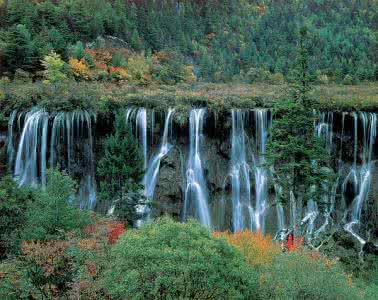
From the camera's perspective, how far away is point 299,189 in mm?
26891

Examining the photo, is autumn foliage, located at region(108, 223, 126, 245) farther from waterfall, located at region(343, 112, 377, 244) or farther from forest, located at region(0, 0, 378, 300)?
waterfall, located at region(343, 112, 377, 244)

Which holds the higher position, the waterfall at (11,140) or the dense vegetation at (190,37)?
the dense vegetation at (190,37)

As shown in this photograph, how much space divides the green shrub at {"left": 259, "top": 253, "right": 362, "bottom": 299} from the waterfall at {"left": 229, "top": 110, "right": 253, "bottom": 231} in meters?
18.0

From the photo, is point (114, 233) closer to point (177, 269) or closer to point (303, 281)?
point (177, 269)

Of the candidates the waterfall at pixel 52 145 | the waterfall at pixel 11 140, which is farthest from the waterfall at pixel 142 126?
the waterfall at pixel 11 140

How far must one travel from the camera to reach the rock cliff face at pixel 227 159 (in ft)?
115

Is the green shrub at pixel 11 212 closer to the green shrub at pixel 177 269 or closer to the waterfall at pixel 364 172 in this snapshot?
the green shrub at pixel 177 269

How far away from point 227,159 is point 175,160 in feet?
12.3

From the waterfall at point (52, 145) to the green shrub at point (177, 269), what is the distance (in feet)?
64.9

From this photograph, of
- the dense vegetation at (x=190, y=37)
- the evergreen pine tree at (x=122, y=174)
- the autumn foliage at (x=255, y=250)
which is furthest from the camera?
the dense vegetation at (x=190, y=37)

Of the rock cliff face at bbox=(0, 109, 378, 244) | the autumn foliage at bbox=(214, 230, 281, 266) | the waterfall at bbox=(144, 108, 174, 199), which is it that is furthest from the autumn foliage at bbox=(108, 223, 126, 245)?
the rock cliff face at bbox=(0, 109, 378, 244)

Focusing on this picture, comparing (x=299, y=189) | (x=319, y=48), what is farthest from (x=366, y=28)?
(x=299, y=189)

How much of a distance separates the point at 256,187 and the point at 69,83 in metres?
18.2

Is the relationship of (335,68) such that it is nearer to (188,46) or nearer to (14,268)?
(188,46)
